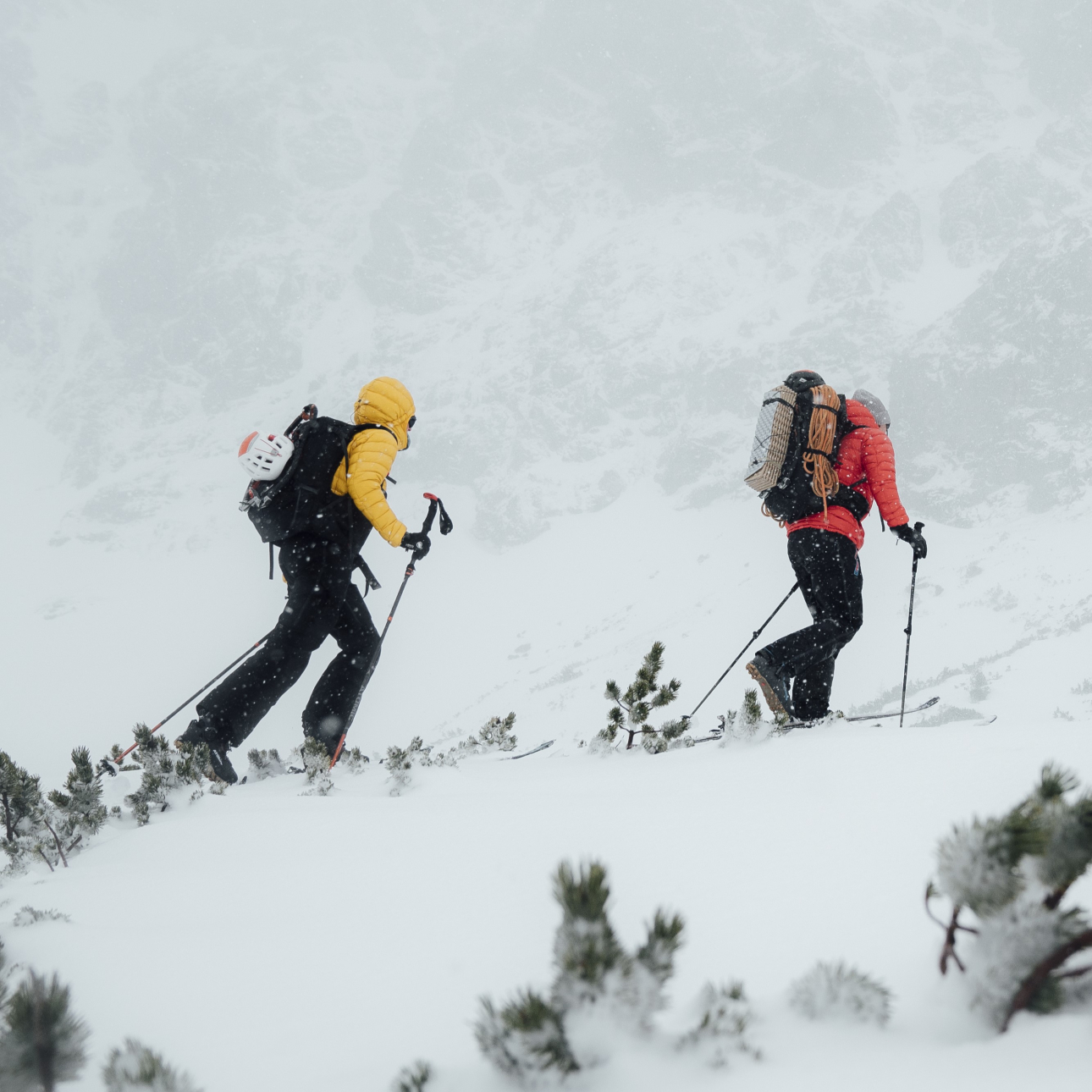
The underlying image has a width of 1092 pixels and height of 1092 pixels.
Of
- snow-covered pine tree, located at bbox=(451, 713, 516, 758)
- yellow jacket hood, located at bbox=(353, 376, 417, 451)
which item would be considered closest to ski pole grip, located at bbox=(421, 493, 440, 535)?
yellow jacket hood, located at bbox=(353, 376, 417, 451)

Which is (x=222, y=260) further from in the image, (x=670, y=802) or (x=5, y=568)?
(x=670, y=802)

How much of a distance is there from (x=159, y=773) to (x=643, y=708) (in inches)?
83.1

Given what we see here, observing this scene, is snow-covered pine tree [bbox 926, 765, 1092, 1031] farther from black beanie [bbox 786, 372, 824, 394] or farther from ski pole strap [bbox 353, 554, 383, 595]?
black beanie [bbox 786, 372, 824, 394]

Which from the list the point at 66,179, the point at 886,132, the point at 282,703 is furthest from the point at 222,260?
the point at 886,132

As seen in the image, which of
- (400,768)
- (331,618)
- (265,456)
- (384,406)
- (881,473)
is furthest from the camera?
(881,473)

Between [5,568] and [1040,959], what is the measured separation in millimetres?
89065

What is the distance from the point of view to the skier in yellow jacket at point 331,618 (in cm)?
336

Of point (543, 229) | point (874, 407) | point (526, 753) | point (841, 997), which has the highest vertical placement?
point (543, 229)

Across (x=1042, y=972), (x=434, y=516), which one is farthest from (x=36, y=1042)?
(x=434, y=516)

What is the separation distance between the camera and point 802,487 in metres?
3.90

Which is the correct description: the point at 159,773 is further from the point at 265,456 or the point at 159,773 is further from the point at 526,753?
the point at 526,753

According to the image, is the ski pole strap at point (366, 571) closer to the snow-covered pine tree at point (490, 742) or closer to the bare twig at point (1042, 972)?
the snow-covered pine tree at point (490, 742)

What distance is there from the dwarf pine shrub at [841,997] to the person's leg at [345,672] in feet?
10.3

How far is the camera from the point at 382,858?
153 cm
